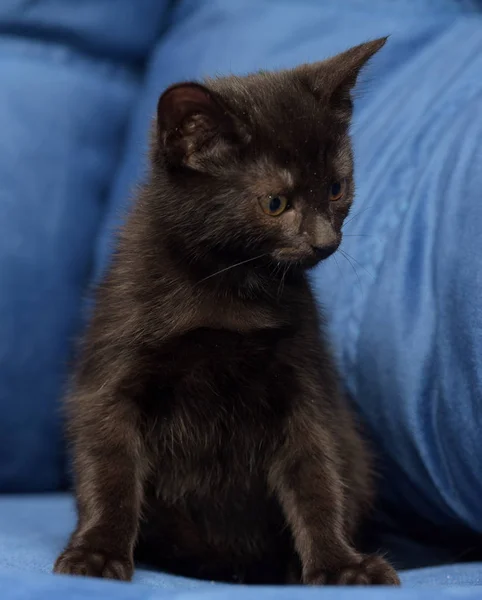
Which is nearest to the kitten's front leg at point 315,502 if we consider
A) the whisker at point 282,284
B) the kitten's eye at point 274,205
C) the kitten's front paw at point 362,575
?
the kitten's front paw at point 362,575

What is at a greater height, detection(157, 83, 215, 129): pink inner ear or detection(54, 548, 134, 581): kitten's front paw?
detection(157, 83, 215, 129): pink inner ear

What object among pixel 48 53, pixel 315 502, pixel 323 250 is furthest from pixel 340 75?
pixel 48 53

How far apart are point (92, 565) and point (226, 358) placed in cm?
33

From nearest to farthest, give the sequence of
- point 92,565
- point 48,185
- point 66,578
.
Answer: point 66,578 → point 92,565 → point 48,185

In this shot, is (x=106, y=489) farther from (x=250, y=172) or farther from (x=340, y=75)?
(x=340, y=75)

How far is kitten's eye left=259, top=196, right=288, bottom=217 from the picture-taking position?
1135 mm

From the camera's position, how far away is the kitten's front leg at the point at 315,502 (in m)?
1.15

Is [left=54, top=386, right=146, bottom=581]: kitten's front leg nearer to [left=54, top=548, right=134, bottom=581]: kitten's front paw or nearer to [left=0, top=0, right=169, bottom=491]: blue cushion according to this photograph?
[left=54, top=548, right=134, bottom=581]: kitten's front paw

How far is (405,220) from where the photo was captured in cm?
147

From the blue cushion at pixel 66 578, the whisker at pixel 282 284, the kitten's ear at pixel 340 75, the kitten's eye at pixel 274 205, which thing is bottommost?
the blue cushion at pixel 66 578

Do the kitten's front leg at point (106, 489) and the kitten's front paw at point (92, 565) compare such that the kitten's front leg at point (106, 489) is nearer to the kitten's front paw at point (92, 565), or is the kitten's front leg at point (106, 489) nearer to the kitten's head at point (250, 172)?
the kitten's front paw at point (92, 565)

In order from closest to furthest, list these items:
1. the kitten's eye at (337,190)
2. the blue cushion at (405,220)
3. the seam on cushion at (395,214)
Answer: the kitten's eye at (337,190) → the blue cushion at (405,220) → the seam on cushion at (395,214)

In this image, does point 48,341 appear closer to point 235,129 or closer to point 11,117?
point 11,117

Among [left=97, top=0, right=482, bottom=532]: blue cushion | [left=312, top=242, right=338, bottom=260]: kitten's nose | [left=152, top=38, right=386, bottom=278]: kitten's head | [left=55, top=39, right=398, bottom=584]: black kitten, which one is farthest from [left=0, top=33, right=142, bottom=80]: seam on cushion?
[left=312, top=242, right=338, bottom=260]: kitten's nose
